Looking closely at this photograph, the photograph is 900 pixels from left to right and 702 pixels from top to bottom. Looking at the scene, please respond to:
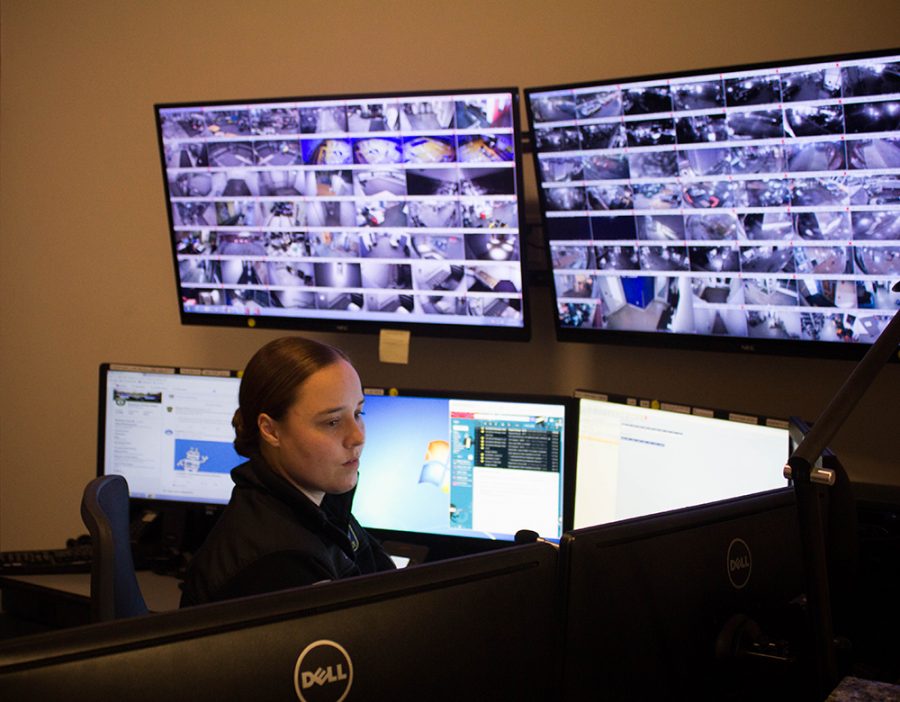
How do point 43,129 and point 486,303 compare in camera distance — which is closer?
point 486,303

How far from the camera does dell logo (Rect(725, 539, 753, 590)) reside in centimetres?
108

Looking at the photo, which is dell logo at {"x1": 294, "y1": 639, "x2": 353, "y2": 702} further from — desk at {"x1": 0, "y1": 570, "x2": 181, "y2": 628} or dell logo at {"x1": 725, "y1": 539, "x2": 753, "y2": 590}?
desk at {"x1": 0, "y1": 570, "x2": 181, "y2": 628}

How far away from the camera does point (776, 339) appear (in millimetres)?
2004

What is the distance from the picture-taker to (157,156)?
2.97 m

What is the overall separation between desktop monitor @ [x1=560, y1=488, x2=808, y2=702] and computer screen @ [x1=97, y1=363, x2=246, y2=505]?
165 cm

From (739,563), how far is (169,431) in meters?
1.84

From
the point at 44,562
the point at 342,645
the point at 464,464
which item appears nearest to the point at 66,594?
the point at 44,562

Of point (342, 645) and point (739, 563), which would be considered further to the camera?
point (739, 563)

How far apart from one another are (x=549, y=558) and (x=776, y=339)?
124cm

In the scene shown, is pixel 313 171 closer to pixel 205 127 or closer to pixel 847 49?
pixel 205 127

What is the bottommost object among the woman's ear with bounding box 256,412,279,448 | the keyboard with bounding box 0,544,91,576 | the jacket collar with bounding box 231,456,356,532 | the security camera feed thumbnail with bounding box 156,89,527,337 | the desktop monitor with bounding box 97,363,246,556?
the keyboard with bounding box 0,544,91,576

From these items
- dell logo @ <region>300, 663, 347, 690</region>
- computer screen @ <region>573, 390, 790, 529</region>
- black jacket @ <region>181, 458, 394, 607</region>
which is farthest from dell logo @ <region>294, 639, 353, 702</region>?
computer screen @ <region>573, 390, 790, 529</region>

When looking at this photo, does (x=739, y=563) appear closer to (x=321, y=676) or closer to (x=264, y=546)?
(x=321, y=676)

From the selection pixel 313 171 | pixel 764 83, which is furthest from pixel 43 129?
pixel 764 83
